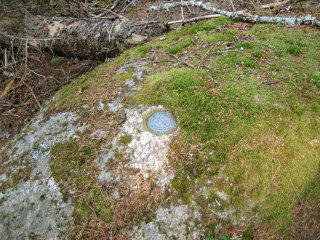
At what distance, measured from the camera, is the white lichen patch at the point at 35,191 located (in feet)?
8.86

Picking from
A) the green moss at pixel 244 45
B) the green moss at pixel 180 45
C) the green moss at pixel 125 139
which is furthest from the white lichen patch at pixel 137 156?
the green moss at pixel 244 45

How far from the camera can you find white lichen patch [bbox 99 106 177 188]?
2.96 m

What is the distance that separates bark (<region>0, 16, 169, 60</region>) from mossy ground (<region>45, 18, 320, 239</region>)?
5.20 ft

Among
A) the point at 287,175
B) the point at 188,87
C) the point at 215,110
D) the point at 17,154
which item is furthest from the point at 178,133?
the point at 17,154

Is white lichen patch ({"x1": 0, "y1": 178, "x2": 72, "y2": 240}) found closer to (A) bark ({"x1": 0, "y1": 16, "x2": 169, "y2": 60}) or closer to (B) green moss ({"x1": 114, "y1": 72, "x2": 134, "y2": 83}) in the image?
(B) green moss ({"x1": 114, "y1": 72, "x2": 134, "y2": 83})

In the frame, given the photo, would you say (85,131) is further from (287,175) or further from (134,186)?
(287,175)

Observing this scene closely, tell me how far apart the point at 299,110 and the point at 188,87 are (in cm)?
167

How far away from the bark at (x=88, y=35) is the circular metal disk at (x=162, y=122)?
11.0ft

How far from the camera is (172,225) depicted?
270cm

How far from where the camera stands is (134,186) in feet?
9.50

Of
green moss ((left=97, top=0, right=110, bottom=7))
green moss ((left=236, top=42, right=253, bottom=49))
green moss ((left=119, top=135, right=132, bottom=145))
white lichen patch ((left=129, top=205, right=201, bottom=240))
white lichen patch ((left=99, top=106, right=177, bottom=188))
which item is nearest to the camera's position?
white lichen patch ((left=129, top=205, right=201, bottom=240))

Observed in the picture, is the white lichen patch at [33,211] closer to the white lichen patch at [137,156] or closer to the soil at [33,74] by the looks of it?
the white lichen patch at [137,156]

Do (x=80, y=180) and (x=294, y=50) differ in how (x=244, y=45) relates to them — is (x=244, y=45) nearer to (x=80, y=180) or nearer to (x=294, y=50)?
(x=294, y=50)

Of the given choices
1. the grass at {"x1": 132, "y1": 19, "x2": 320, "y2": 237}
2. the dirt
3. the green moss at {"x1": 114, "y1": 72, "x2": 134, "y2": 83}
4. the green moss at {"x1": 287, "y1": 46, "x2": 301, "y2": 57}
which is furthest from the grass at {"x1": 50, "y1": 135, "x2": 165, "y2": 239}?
the green moss at {"x1": 287, "y1": 46, "x2": 301, "y2": 57}
